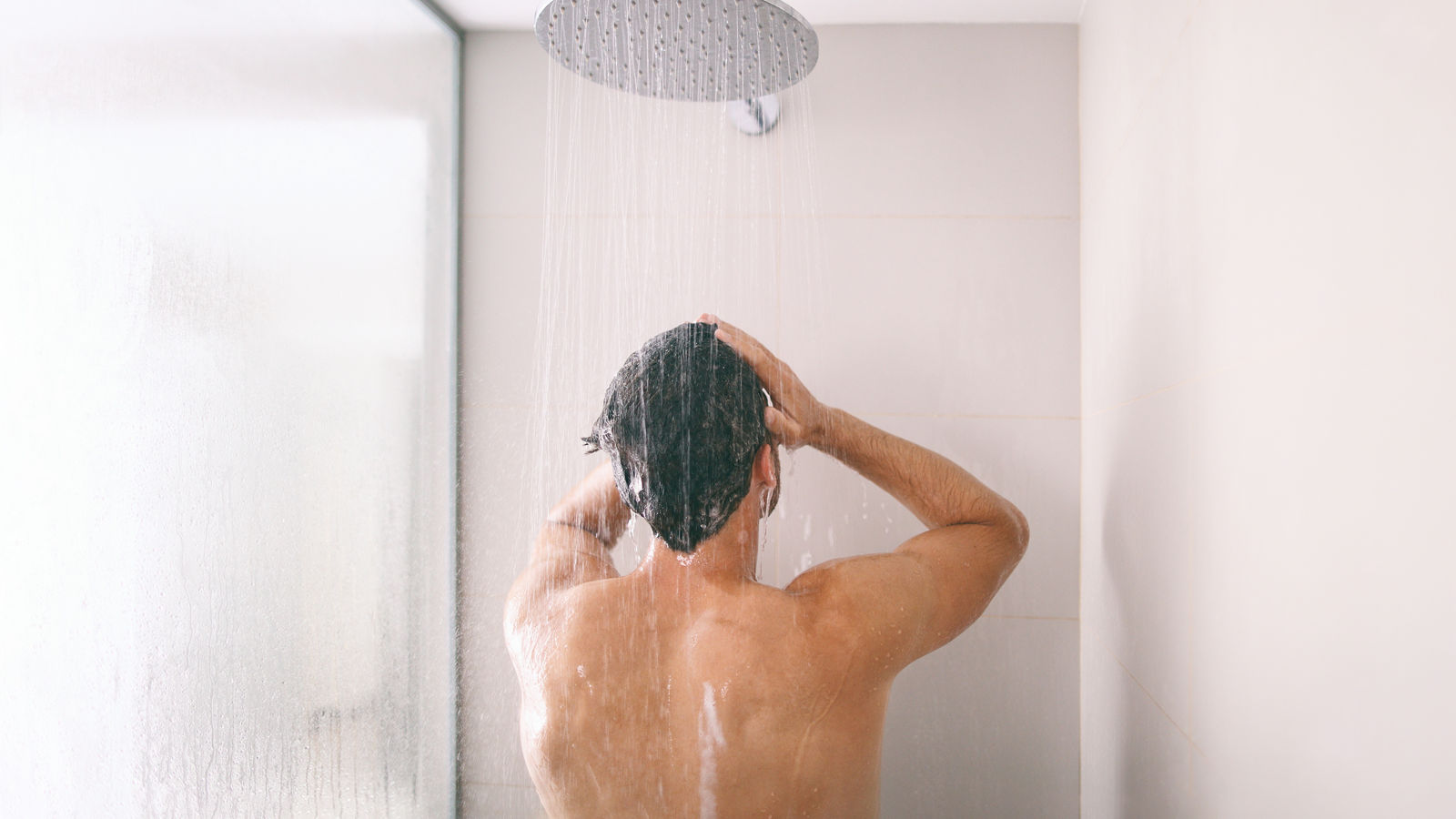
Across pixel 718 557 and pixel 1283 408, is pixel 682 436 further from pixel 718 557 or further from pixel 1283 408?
pixel 1283 408

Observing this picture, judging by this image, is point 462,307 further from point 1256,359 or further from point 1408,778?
point 1408,778

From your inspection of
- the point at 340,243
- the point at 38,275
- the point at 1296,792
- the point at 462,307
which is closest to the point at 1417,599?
the point at 1296,792

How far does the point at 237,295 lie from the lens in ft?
2.62

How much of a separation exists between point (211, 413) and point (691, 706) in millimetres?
507

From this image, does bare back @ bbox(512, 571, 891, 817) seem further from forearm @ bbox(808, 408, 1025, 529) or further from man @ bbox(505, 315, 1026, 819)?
forearm @ bbox(808, 408, 1025, 529)

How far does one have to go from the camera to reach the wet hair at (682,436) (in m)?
0.84

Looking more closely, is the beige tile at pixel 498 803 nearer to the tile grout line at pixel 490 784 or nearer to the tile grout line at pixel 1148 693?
the tile grout line at pixel 490 784

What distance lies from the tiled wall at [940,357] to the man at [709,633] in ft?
1.20

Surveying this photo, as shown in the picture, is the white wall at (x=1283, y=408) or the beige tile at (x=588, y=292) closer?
the white wall at (x=1283, y=408)

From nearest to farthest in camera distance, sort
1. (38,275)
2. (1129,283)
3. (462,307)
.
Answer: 1. (38,275)
2. (1129,283)
3. (462,307)

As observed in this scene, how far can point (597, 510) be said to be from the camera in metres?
1.02

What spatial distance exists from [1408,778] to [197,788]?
2.90 ft

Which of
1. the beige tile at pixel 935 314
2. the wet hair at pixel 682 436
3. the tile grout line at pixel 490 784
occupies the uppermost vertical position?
the beige tile at pixel 935 314

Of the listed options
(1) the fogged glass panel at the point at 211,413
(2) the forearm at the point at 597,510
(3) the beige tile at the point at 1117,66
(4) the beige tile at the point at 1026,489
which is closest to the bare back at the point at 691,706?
(2) the forearm at the point at 597,510
